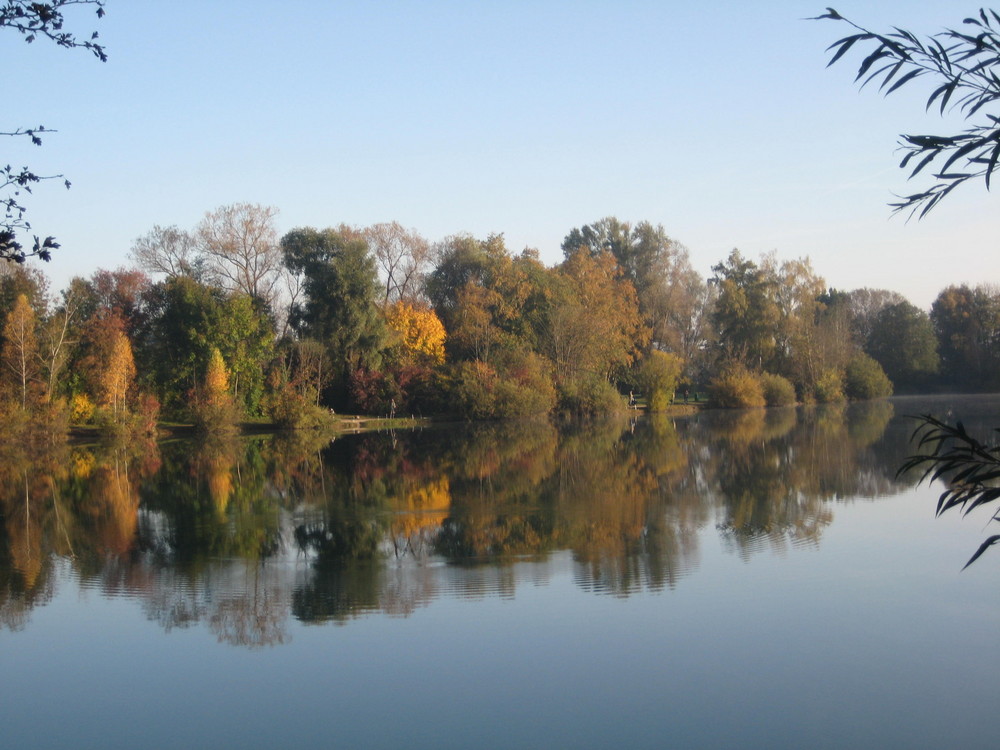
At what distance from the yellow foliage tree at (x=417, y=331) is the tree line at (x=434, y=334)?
0.27 ft

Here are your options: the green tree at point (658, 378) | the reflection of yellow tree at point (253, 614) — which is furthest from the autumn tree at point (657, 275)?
the reflection of yellow tree at point (253, 614)

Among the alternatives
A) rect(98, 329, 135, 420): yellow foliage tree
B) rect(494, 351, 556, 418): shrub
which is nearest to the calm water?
rect(98, 329, 135, 420): yellow foliage tree

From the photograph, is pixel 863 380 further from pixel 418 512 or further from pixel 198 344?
pixel 418 512

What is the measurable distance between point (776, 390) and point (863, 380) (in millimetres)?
7727

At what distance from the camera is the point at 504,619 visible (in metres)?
8.01

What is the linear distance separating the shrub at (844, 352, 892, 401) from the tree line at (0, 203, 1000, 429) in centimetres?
12

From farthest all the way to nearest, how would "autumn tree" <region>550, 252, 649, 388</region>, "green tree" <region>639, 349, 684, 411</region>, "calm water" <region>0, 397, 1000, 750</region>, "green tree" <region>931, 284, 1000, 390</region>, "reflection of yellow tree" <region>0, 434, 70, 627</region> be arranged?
"green tree" <region>931, 284, 1000, 390</region>, "green tree" <region>639, 349, 684, 411</region>, "autumn tree" <region>550, 252, 649, 388</region>, "reflection of yellow tree" <region>0, 434, 70, 627</region>, "calm water" <region>0, 397, 1000, 750</region>

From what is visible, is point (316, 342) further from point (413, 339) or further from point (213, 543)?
point (213, 543)

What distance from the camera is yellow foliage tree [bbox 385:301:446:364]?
44.0 meters

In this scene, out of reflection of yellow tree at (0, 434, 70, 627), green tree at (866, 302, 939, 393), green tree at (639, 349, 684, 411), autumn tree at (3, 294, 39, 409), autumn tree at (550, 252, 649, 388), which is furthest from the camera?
green tree at (866, 302, 939, 393)

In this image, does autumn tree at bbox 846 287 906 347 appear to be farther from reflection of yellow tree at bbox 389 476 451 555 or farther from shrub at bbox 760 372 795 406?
reflection of yellow tree at bbox 389 476 451 555

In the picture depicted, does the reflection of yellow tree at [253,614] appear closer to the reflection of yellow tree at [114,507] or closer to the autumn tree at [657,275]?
the reflection of yellow tree at [114,507]

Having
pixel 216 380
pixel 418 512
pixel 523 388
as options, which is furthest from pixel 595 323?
pixel 418 512

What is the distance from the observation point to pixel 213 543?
12.2m
